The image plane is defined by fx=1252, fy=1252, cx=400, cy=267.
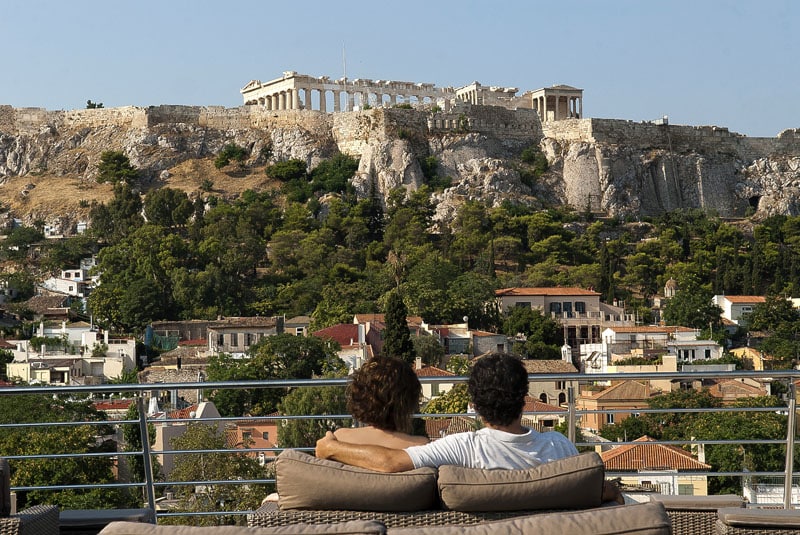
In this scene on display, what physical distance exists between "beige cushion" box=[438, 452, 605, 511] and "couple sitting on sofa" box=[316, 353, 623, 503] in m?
0.21

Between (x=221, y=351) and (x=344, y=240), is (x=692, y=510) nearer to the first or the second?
(x=221, y=351)

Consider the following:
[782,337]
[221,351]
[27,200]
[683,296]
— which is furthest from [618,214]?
[27,200]

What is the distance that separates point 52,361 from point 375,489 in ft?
119

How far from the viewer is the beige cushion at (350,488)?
295 centimetres

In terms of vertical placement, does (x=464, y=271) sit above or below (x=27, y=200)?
below

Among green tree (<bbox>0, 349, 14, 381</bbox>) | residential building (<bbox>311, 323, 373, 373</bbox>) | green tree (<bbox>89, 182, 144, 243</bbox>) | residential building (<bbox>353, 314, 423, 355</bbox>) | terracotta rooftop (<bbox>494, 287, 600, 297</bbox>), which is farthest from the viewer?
green tree (<bbox>89, 182, 144, 243</bbox>)

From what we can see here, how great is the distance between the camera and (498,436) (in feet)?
11.0

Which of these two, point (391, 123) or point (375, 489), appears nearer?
point (375, 489)

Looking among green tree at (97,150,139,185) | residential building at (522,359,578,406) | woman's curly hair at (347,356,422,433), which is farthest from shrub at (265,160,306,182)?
woman's curly hair at (347,356,422,433)

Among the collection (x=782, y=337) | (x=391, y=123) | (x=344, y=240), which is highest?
(x=391, y=123)

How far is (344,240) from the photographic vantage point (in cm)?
4869

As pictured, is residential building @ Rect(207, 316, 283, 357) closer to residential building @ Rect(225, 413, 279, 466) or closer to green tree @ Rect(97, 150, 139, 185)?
green tree @ Rect(97, 150, 139, 185)

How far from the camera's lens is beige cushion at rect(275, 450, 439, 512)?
2.95 meters

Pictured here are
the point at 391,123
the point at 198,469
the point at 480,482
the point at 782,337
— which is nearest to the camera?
the point at 480,482
